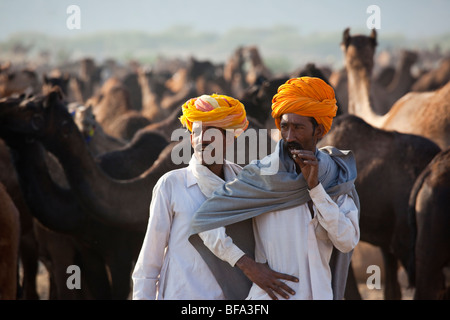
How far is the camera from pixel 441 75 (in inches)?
721

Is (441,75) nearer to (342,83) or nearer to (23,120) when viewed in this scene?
(342,83)

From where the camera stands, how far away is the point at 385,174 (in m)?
6.33

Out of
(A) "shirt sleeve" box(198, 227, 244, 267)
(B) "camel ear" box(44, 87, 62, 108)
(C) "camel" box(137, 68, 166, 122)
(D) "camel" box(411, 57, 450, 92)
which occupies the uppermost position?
(B) "camel ear" box(44, 87, 62, 108)

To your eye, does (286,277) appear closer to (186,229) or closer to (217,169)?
(186,229)

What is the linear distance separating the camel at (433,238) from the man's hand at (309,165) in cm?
230

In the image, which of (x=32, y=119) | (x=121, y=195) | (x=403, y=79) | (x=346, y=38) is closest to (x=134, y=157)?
(x=121, y=195)

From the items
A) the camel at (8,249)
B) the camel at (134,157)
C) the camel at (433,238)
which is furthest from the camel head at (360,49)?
the camel at (8,249)

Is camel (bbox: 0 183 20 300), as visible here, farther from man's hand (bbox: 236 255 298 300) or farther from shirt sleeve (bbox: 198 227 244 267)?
man's hand (bbox: 236 255 298 300)

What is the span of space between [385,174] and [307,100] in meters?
3.17

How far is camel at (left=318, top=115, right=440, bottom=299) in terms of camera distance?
6.21m

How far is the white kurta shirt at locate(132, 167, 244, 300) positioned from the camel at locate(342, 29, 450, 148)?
448 centimetres

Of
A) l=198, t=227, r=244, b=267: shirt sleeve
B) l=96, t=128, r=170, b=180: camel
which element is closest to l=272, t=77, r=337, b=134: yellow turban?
l=198, t=227, r=244, b=267: shirt sleeve

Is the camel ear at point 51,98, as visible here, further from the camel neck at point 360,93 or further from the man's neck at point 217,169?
the camel neck at point 360,93

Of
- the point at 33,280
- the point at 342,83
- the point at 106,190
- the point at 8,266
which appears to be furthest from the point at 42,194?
the point at 342,83
